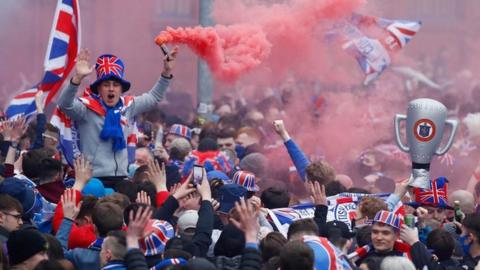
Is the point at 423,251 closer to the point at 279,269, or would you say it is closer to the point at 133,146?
the point at 279,269

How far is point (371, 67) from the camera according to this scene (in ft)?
51.0

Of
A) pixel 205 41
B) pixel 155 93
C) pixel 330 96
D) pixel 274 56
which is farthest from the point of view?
pixel 330 96

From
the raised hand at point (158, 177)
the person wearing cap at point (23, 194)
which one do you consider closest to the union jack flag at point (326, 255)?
the raised hand at point (158, 177)

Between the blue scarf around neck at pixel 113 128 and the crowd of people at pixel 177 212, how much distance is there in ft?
0.04

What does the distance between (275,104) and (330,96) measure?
2.03m

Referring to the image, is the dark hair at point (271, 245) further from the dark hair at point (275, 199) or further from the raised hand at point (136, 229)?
the dark hair at point (275, 199)

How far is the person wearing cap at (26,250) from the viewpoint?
23.3ft

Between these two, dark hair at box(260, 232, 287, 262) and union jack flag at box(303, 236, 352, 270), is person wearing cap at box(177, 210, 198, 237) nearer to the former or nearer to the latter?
dark hair at box(260, 232, 287, 262)

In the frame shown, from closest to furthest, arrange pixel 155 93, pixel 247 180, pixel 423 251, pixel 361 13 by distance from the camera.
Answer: pixel 423 251
pixel 247 180
pixel 155 93
pixel 361 13

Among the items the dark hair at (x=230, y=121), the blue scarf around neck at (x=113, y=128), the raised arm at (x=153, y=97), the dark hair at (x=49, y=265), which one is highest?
the raised arm at (x=153, y=97)

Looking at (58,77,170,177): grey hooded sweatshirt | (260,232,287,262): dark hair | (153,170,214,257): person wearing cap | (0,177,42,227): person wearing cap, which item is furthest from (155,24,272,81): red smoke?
(260,232,287,262): dark hair

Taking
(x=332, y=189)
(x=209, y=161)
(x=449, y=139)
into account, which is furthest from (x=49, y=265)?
(x=209, y=161)

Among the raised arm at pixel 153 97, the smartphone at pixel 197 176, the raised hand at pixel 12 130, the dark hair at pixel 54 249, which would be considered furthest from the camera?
the raised hand at pixel 12 130

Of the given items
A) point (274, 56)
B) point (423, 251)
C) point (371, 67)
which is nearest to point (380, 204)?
point (423, 251)
